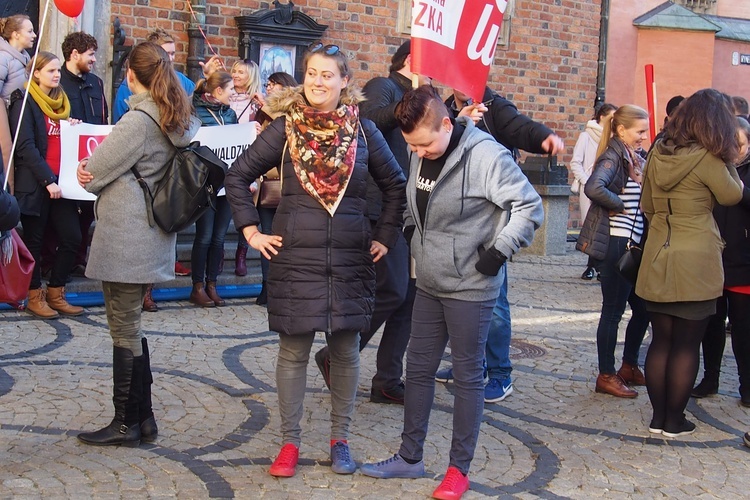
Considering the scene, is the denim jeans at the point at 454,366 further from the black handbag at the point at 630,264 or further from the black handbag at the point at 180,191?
the black handbag at the point at 630,264

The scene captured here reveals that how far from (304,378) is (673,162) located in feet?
7.61

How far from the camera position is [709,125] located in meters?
5.64

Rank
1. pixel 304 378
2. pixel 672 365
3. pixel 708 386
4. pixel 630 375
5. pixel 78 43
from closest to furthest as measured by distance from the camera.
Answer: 1. pixel 304 378
2. pixel 672 365
3. pixel 708 386
4. pixel 630 375
5. pixel 78 43

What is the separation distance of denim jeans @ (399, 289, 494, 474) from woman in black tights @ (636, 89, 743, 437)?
1.50 m

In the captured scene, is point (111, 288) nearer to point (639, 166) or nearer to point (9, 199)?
point (9, 199)

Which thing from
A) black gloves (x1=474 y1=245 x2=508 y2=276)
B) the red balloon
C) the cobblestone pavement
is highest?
the red balloon

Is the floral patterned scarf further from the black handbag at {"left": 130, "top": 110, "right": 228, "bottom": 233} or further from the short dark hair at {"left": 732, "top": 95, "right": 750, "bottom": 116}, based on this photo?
the short dark hair at {"left": 732, "top": 95, "right": 750, "bottom": 116}

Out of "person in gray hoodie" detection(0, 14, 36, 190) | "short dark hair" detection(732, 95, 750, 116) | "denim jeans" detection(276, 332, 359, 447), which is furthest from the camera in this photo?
"person in gray hoodie" detection(0, 14, 36, 190)

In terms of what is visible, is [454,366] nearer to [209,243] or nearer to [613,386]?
[613,386]

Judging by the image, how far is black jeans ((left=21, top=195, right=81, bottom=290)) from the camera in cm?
827

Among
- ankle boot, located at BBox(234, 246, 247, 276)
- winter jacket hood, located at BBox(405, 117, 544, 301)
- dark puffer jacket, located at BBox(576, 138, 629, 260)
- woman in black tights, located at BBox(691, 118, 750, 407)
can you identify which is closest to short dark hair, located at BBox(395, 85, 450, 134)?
winter jacket hood, located at BBox(405, 117, 544, 301)

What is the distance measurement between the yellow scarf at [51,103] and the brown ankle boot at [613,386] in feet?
15.0

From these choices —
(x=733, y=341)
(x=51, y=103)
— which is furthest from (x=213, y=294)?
(x=733, y=341)

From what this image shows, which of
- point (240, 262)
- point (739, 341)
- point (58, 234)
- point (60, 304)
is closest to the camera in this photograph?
point (739, 341)
